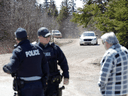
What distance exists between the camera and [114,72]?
3.15m

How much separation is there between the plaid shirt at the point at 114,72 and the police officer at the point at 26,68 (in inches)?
42.8

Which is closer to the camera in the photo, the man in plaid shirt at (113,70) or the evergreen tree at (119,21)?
the man in plaid shirt at (113,70)

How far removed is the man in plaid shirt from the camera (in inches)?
122

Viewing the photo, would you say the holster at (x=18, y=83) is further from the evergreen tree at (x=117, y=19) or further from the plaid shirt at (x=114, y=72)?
the evergreen tree at (x=117, y=19)

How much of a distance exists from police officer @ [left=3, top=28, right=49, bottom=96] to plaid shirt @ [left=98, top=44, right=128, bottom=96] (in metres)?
1.09

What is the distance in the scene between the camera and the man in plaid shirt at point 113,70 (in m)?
3.10

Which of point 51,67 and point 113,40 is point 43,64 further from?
point 113,40

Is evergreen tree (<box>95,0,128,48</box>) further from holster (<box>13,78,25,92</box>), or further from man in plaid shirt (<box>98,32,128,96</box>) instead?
holster (<box>13,78,25,92</box>)

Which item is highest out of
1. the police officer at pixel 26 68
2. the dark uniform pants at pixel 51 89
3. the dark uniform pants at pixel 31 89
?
the police officer at pixel 26 68

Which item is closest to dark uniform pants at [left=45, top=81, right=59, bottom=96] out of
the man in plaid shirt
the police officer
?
the police officer

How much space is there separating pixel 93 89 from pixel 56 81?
336cm

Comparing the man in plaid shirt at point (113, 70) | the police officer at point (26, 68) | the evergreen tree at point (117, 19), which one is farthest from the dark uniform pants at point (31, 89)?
the evergreen tree at point (117, 19)

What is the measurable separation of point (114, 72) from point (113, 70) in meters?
0.04

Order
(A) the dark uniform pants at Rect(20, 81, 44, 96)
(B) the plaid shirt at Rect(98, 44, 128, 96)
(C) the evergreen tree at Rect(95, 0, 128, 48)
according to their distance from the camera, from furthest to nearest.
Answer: (C) the evergreen tree at Rect(95, 0, 128, 48)
(A) the dark uniform pants at Rect(20, 81, 44, 96)
(B) the plaid shirt at Rect(98, 44, 128, 96)
